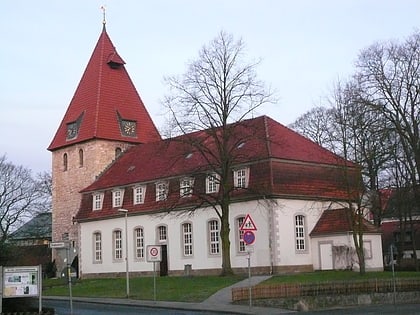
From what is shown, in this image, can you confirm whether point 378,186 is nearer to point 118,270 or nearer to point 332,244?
point 332,244

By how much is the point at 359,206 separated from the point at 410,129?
5.21 m

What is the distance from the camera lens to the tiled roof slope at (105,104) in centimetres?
6303

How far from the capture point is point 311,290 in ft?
94.3

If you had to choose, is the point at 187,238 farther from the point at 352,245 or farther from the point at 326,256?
the point at 352,245

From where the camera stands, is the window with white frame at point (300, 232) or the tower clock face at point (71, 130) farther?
the tower clock face at point (71, 130)

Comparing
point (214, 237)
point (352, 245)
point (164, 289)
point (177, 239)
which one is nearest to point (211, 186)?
point (214, 237)

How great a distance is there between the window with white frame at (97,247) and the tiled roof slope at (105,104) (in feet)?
29.1

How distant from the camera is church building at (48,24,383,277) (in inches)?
1774

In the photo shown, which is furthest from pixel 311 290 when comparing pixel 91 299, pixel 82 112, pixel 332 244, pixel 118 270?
Result: pixel 82 112

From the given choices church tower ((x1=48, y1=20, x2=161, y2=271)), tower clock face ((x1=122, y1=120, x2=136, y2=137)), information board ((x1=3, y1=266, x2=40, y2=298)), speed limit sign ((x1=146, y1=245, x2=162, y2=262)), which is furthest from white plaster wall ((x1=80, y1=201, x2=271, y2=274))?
information board ((x1=3, y1=266, x2=40, y2=298))

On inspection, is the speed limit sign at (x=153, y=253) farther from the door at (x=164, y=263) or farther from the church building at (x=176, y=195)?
the door at (x=164, y=263)

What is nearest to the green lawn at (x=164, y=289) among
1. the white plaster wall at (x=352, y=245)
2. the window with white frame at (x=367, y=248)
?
the white plaster wall at (x=352, y=245)

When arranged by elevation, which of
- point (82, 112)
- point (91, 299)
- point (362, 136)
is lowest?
point (91, 299)

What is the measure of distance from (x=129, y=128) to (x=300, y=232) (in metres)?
23.8
